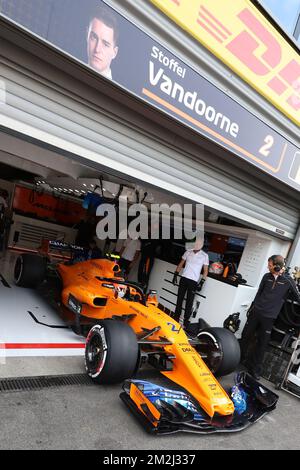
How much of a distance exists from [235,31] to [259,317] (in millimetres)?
3375

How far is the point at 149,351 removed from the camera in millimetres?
3398

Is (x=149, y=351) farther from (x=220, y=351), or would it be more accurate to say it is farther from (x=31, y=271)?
(x=31, y=271)

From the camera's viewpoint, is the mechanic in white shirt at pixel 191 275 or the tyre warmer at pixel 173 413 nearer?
the tyre warmer at pixel 173 413

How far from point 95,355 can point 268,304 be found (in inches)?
92.0

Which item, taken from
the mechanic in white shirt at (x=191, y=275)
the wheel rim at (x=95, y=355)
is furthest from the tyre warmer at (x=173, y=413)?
the mechanic in white shirt at (x=191, y=275)

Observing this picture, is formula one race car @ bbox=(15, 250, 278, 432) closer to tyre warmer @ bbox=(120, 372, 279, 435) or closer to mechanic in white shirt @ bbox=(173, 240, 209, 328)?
tyre warmer @ bbox=(120, 372, 279, 435)

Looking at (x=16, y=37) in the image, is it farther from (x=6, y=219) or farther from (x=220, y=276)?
(x=6, y=219)

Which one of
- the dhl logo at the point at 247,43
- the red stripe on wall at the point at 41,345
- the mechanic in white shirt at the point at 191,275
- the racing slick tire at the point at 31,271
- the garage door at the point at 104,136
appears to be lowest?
the red stripe on wall at the point at 41,345

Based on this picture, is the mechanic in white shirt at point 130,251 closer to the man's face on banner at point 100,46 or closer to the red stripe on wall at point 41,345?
the red stripe on wall at point 41,345

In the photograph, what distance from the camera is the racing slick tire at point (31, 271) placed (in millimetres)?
5301

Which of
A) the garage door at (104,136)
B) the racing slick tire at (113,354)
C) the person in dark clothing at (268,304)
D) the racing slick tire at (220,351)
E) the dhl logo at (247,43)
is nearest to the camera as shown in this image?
the garage door at (104,136)

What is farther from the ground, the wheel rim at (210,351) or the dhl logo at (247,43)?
the dhl logo at (247,43)

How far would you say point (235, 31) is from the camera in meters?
3.81

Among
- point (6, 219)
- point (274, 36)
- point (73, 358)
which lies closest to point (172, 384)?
point (73, 358)
